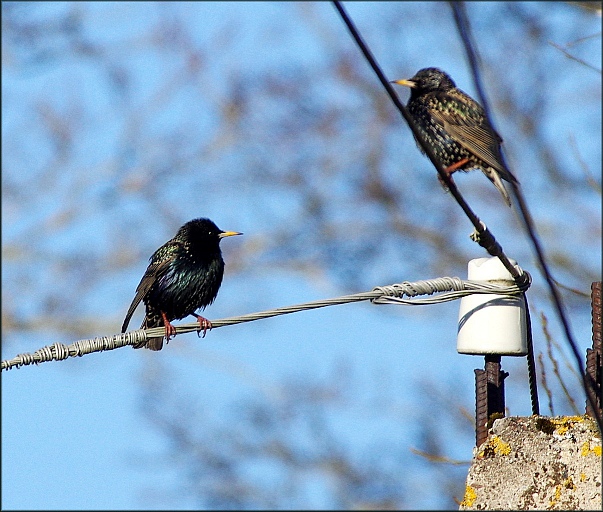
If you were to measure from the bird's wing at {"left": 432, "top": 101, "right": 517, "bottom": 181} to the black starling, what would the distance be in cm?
147

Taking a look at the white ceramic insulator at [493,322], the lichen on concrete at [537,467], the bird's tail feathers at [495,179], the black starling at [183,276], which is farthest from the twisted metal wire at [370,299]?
the black starling at [183,276]

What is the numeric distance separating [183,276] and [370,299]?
8.75 ft

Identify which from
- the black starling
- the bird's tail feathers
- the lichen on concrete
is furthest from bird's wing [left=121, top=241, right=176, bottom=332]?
the lichen on concrete

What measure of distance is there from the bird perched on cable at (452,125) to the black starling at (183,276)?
4.52 ft

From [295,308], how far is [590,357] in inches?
41.2

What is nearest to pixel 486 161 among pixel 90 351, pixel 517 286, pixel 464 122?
pixel 464 122

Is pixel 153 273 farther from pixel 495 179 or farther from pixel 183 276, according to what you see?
pixel 495 179

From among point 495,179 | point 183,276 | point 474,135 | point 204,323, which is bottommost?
point 204,323

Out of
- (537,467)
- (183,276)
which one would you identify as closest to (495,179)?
(183,276)

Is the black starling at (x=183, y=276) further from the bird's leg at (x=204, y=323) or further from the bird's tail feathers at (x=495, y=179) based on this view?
the bird's tail feathers at (x=495, y=179)

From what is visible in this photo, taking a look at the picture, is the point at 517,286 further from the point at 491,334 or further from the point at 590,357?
the point at 590,357

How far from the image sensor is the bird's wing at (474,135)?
18.1 ft

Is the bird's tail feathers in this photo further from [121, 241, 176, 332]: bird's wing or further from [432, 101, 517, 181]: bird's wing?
[121, 241, 176, 332]: bird's wing

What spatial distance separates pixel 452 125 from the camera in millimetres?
5992
